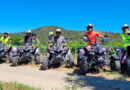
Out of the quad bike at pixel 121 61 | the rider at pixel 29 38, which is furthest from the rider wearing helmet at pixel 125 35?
the rider at pixel 29 38

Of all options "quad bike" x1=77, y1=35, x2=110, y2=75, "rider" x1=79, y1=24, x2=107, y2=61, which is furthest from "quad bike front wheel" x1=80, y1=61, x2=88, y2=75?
"rider" x1=79, y1=24, x2=107, y2=61

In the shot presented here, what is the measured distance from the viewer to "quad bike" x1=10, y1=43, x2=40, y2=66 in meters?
10.4

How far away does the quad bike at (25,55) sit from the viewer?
10406 mm

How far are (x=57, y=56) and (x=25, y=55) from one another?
2165 mm

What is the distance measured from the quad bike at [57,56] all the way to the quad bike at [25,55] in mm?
1360

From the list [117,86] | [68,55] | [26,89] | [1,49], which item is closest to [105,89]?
[117,86]

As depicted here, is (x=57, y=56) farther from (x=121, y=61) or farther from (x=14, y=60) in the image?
(x=121, y=61)

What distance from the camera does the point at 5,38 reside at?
482 inches

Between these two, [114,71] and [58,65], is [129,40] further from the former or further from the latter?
[58,65]

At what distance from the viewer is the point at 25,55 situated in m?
10.3

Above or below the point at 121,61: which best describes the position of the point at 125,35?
above

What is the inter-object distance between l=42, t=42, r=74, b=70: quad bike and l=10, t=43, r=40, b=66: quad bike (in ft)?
4.46

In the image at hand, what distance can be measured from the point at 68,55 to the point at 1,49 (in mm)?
4519

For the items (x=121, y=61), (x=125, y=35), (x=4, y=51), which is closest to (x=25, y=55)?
(x=4, y=51)
